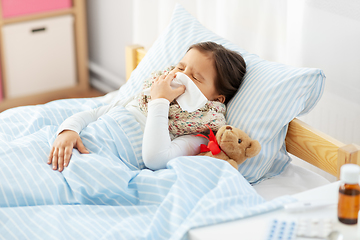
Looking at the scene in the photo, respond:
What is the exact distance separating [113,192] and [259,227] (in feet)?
1.31

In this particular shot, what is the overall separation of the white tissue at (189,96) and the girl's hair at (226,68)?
10 centimetres

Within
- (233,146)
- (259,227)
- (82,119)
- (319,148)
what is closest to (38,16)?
(82,119)

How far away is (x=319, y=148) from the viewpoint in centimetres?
121

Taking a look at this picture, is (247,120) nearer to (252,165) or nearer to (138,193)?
(252,165)

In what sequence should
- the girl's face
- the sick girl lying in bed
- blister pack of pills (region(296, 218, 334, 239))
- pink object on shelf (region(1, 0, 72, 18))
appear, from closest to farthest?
1. blister pack of pills (region(296, 218, 334, 239))
2. the sick girl lying in bed
3. the girl's face
4. pink object on shelf (region(1, 0, 72, 18))

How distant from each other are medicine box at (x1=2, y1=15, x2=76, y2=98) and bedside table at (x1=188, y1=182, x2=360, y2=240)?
2.15 meters

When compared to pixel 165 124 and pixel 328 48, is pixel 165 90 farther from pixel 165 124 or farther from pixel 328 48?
pixel 328 48

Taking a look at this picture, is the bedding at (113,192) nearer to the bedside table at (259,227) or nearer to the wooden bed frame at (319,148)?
the bedside table at (259,227)

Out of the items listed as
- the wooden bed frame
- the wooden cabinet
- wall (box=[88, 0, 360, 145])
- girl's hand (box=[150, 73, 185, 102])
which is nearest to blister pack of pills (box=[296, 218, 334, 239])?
the wooden bed frame

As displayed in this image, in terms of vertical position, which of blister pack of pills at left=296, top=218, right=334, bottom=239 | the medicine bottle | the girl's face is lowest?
blister pack of pills at left=296, top=218, right=334, bottom=239

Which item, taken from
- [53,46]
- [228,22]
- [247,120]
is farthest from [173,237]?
[53,46]

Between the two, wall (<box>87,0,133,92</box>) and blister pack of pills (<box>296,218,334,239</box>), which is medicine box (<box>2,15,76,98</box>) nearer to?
wall (<box>87,0,133,92</box>)

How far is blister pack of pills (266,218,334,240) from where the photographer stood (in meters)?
0.79

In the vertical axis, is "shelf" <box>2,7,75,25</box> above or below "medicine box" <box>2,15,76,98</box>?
above
